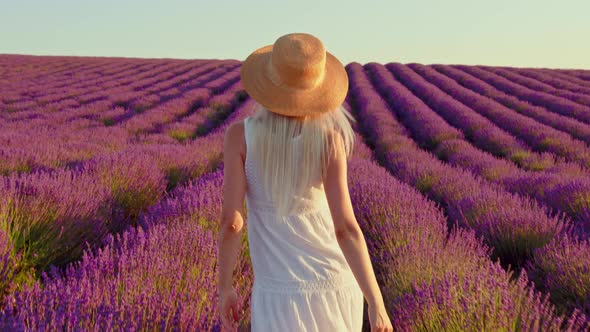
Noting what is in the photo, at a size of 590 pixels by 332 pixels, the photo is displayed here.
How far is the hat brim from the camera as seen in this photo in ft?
4.41

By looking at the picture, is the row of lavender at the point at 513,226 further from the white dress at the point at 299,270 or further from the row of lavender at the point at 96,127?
the row of lavender at the point at 96,127

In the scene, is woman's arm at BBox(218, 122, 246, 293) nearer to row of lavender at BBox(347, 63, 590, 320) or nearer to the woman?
the woman

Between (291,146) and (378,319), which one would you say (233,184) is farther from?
(378,319)

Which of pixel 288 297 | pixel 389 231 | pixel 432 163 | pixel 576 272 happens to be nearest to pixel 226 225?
pixel 288 297

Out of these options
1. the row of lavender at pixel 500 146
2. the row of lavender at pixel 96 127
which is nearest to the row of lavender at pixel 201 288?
the row of lavender at pixel 500 146

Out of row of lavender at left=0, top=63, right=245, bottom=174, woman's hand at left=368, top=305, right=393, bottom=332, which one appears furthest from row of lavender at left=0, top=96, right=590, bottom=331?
row of lavender at left=0, top=63, right=245, bottom=174

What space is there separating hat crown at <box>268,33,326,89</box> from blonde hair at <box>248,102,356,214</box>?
0.33 feet

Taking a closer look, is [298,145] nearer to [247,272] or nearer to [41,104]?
[247,272]

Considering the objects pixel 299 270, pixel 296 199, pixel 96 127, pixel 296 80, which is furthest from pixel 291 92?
pixel 96 127

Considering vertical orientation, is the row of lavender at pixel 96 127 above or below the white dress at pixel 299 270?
below

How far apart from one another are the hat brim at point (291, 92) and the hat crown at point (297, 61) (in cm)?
2

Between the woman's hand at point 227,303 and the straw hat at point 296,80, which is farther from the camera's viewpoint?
the woman's hand at point 227,303

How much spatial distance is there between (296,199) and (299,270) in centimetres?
21

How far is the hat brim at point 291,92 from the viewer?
1.34 m
